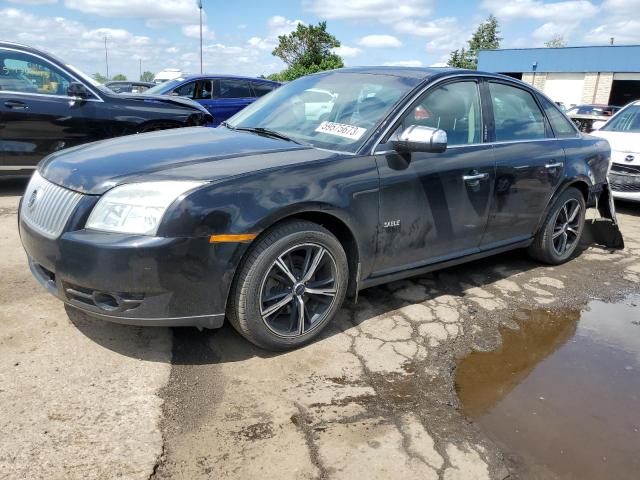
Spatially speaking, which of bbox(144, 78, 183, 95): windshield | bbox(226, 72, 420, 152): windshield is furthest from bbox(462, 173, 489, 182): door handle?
bbox(144, 78, 183, 95): windshield

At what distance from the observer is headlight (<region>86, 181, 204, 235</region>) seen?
2.46 metres

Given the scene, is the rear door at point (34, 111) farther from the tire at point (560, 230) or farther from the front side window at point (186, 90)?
the tire at point (560, 230)

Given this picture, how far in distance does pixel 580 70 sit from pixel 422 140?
135 feet

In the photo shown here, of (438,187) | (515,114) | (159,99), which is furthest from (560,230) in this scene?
(159,99)

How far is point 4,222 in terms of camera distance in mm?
5129

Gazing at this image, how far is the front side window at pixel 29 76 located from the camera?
5.91 m

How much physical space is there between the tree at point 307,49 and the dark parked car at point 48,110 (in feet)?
100

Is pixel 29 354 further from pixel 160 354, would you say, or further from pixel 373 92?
pixel 373 92

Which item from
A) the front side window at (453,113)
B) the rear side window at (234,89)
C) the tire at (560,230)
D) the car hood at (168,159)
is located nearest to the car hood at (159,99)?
the rear side window at (234,89)

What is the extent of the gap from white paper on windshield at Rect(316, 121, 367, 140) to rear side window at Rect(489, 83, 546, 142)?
1262 millimetres

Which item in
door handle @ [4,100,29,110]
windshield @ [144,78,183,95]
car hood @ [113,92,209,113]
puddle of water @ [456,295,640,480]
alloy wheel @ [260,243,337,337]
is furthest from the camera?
windshield @ [144,78,183,95]

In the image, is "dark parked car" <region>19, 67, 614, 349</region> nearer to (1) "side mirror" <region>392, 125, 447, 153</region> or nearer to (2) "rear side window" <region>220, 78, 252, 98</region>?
(1) "side mirror" <region>392, 125, 447, 153</region>

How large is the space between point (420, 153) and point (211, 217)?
1.49 metres

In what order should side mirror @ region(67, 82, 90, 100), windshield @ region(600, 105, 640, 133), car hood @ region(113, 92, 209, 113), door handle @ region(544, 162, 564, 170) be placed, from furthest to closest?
windshield @ region(600, 105, 640, 133) → car hood @ region(113, 92, 209, 113) → side mirror @ region(67, 82, 90, 100) → door handle @ region(544, 162, 564, 170)
